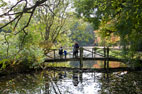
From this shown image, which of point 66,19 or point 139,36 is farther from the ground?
point 66,19

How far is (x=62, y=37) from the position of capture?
17.7m

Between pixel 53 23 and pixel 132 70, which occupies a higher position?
pixel 53 23

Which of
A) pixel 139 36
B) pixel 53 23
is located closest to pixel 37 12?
pixel 53 23

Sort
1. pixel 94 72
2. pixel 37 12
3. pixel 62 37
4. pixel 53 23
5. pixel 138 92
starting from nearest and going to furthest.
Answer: pixel 138 92
pixel 94 72
pixel 37 12
pixel 53 23
pixel 62 37

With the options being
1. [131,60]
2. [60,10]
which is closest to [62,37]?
[60,10]

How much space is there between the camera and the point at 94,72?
9.45m

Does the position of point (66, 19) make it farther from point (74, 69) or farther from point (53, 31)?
point (74, 69)

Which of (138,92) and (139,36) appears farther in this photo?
(139,36)

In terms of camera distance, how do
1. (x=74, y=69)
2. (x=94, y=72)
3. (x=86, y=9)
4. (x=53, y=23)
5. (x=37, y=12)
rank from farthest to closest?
(x=53, y=23), (x=37, y=12), (x=86, y=9), (x=74, y=69), (x=94, y=72)

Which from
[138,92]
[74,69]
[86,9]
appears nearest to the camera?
[138,92]

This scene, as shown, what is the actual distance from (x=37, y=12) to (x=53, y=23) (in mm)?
2064

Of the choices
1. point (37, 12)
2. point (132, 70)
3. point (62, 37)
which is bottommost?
point (132, 70)

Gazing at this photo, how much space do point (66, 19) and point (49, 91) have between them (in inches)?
473

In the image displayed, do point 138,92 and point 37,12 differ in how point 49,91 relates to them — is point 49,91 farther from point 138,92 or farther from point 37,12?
point 37,12
